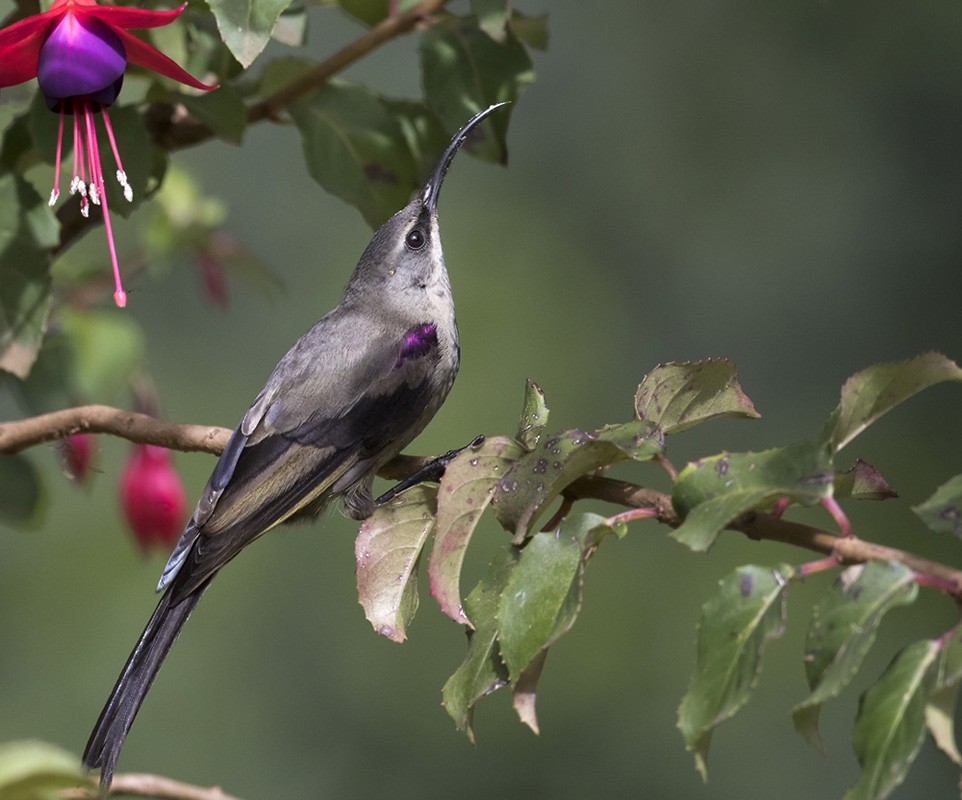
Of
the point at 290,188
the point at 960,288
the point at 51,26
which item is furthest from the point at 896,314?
the point at 51,26

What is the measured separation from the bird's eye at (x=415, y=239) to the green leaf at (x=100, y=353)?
447 mm

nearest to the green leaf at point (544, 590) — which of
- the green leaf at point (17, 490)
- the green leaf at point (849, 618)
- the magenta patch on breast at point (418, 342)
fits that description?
the green leaf at point (849, 618)

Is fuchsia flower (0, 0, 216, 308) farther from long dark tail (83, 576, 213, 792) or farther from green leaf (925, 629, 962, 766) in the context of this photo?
green leaf (925, 629, 962, 766)

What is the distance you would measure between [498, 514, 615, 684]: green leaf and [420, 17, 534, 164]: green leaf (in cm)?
65

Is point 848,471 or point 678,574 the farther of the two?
point 678,574

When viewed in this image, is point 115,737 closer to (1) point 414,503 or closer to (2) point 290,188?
(1) point 414,503

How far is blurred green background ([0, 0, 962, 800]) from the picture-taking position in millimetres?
4836

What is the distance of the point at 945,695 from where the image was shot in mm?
856

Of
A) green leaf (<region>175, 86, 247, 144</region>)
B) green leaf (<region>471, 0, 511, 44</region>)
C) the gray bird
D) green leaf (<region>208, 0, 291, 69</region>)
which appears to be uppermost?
green leaf (<region>175, 86, 247, 144</region>)

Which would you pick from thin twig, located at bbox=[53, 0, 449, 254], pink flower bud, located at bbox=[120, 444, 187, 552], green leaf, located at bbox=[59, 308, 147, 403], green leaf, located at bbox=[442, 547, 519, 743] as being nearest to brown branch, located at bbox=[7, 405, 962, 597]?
green leaf, located at bbox=[442, 547, 519, 743]

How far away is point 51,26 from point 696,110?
19.3 feet

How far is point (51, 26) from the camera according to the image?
45.3 inches

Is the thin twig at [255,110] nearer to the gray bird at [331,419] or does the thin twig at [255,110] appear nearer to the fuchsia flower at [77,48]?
the gray bird at [331,419]

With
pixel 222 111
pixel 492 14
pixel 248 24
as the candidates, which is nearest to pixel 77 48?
pixel 248 24
